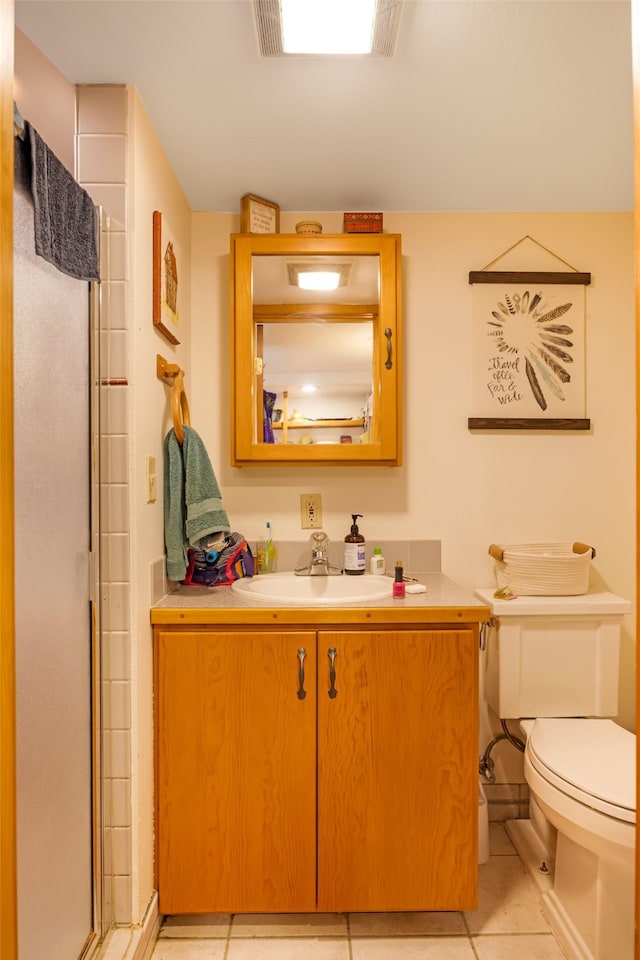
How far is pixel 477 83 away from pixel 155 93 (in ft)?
2.70

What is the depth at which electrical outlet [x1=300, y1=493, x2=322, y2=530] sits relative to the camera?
6.78 feet

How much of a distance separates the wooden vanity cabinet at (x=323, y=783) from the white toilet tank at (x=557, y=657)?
36 centimetres

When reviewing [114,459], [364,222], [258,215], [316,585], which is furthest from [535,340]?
[114,459]

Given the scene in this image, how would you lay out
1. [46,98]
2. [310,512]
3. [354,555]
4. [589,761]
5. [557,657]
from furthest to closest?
[310,512]
[354,555]
[557,657]
[589,761]
[46,98]

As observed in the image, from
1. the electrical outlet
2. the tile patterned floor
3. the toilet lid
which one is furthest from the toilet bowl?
the electrical outlet

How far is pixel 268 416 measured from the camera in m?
1.96

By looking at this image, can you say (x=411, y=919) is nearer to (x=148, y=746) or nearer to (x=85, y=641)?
(x=148, y=746)

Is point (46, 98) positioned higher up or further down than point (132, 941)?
higher up

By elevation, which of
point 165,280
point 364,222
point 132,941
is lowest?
point 132,941

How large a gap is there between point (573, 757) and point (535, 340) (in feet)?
4.55

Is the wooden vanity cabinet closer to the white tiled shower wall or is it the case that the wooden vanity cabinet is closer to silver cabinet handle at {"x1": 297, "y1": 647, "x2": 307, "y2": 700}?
silver cabinet handle at {"x1": 297, "y1": 647, "x2": 307, "y2": 700}

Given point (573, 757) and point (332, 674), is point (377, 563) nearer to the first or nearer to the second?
point (332, 674)

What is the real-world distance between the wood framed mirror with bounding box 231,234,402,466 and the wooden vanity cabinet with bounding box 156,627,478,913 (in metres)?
0.72

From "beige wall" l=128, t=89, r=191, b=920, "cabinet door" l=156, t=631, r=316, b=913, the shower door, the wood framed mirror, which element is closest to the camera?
the shower door
